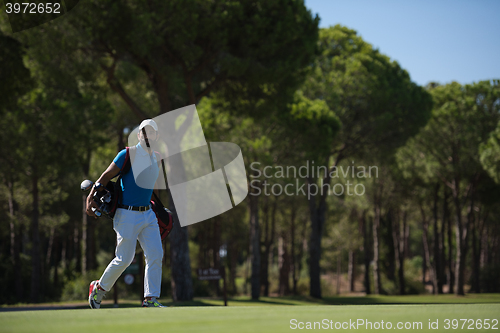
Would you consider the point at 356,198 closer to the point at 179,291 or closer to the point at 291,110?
the point at 291,110

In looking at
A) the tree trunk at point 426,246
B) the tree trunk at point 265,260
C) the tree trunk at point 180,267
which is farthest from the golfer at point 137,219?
the tree trunk at point 426,246

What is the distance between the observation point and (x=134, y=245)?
6.21 metres

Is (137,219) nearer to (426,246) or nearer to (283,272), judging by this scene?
(283,272)

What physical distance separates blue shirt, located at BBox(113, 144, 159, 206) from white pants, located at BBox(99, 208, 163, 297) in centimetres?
14

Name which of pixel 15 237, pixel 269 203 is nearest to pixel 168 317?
pixel 15 237

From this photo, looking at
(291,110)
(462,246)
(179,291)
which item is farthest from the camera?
(462,246)

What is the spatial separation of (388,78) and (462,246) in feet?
39.1

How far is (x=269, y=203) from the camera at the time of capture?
3759 centimetres

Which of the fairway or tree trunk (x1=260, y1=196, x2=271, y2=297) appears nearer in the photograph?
the fairway

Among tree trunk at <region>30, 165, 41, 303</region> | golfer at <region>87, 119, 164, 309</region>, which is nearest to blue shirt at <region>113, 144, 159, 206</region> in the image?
golfer at <region>87, 119, 164, 309</region>

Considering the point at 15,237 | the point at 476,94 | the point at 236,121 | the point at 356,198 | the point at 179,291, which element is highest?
the point at 476,94

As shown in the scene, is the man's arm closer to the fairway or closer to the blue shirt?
the blue shirt

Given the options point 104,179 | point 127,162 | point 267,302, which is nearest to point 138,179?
point 127,162

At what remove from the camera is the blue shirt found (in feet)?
20.0
